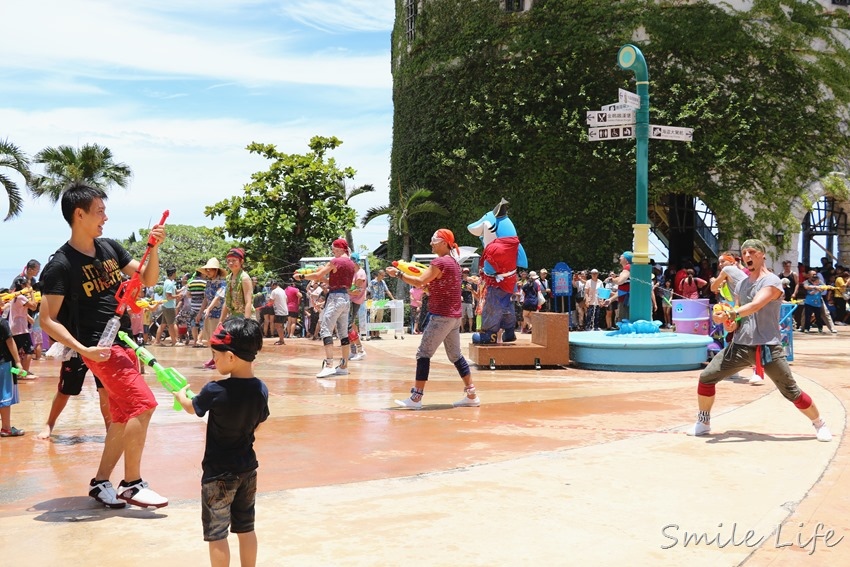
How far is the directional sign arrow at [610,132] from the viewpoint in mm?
13062

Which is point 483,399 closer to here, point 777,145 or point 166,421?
point 166,421

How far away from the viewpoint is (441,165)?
27.0 metres

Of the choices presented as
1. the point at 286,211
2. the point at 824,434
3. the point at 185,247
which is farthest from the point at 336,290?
the point at 185,247

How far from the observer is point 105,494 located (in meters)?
5.16

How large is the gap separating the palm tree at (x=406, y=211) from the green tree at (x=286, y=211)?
6.81 ft

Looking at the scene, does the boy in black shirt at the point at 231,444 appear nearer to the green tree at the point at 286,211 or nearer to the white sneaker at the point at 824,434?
the white sneaker at the point at 824,434

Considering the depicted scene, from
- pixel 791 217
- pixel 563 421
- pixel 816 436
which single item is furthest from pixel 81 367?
pixel 791 217

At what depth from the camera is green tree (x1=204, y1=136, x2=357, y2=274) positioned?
26500mm

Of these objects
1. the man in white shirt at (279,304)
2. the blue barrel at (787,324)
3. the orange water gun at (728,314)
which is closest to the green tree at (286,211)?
the man in white shirt at (279,304)

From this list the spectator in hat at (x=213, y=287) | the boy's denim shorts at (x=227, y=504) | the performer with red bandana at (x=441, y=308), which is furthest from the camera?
the spectator in hat at (x=213, y=287)

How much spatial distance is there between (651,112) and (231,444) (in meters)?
22.6

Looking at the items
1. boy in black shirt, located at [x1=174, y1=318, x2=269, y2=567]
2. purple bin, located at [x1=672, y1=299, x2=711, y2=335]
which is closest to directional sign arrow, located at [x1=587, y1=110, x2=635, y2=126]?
purple bin, located at [x1=672, y1=299, x2=711, y2=335]

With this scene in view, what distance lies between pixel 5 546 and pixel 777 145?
23.6 metres

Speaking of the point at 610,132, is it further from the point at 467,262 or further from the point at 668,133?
the point at 467,262
